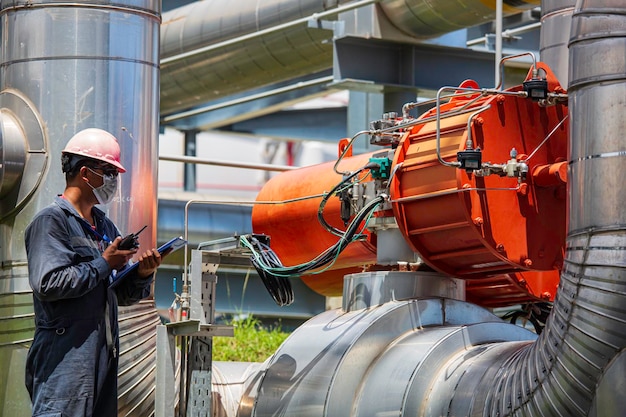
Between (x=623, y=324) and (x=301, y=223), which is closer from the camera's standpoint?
(x=623, y=324)

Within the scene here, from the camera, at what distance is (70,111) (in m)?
5.57

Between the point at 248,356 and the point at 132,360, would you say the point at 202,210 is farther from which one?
the point at 132,360

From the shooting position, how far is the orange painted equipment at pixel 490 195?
4621 mm

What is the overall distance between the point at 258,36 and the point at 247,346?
2.27 m

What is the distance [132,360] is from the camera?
546 cm

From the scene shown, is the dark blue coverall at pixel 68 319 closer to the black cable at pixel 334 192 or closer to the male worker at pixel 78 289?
the male worker at pixel 78 289

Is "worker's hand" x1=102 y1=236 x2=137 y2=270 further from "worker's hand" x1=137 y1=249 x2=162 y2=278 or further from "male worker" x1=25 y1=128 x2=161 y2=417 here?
"worker's hand" x1=137 y1=249 x2=162 y2=278

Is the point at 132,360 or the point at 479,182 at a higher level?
the point at 479,182

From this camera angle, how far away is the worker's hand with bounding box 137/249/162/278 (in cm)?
434

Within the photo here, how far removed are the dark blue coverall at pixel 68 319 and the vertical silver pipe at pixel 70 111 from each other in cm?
114

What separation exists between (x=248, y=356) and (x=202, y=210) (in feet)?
9.20

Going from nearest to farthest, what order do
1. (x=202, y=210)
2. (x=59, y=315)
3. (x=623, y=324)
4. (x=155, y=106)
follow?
(x=623, y=324) → (x=59, y=315) → (x=155, y=106) → (x=202, y=210)

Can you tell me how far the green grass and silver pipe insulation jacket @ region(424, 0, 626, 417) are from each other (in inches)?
169

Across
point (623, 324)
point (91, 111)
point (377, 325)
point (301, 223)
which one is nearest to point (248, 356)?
point (301, 223)
